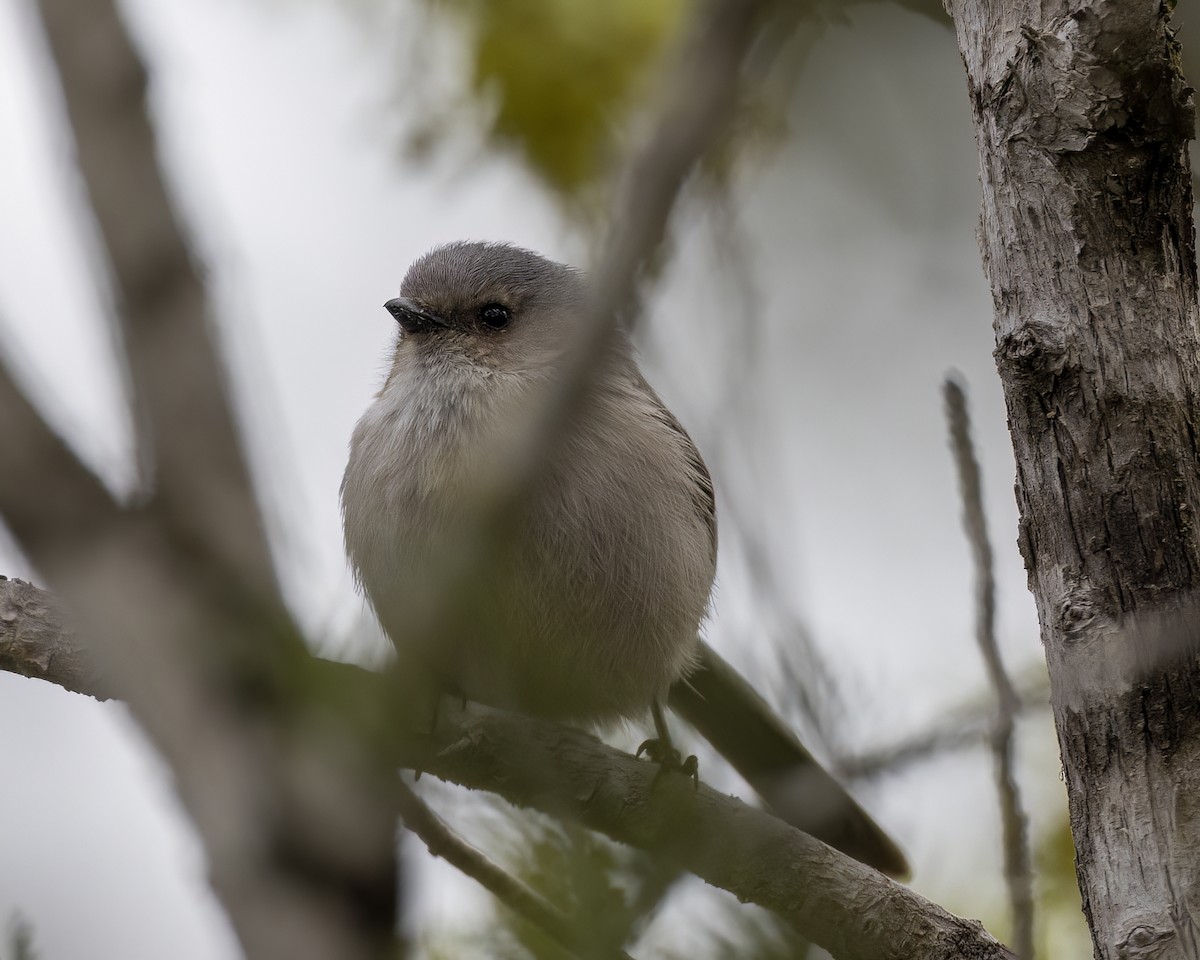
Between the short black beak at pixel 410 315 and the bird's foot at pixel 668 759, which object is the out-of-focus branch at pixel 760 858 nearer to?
the bird's foot at pixel 668 759

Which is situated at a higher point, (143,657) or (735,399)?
(735,399)

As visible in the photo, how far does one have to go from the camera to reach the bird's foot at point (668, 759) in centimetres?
384

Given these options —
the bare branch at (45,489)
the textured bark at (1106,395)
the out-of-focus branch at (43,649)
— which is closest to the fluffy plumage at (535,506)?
the out-of-focus branch at (43,649)

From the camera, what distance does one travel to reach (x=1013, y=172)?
2.61 m

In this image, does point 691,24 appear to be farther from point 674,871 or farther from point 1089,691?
point 1089,691

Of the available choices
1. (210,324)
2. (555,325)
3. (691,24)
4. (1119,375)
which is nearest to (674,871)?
(210,324)

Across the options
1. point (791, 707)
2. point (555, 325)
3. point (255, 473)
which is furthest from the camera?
point (555, 325)

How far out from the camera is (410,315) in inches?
205

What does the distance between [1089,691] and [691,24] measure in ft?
5.34

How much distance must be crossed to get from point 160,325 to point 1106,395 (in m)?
1.84

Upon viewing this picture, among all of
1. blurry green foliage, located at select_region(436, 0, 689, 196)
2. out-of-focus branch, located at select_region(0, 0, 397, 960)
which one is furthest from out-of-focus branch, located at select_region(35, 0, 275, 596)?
blurry green foliage, located at select_region(436, 0, 689, 196)

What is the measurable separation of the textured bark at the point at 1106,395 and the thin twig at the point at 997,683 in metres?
0.43

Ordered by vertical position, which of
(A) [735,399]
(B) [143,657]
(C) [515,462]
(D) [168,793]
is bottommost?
(D) [168,793]

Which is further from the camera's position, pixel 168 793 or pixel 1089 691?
pixel 1089 691
